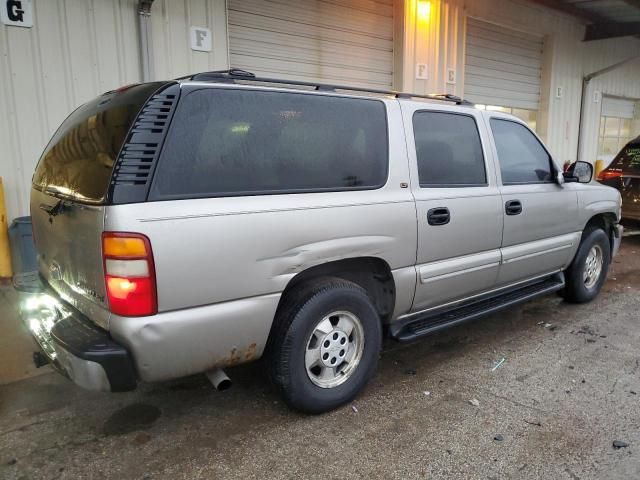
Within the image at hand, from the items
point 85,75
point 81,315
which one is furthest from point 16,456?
point 85,75

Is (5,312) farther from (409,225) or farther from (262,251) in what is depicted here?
(409,225)

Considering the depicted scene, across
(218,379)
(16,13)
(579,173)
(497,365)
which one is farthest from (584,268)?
(16,13)

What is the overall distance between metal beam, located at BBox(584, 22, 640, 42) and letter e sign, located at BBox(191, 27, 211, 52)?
10408mm

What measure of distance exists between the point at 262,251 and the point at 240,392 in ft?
4.15

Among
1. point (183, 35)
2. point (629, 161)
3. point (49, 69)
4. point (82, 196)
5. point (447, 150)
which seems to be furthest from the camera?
→ point (629, 161)

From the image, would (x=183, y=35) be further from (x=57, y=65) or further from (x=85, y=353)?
(x=85, y=353)

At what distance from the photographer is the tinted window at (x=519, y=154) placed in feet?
13.4

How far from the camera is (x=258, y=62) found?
771 centimetres

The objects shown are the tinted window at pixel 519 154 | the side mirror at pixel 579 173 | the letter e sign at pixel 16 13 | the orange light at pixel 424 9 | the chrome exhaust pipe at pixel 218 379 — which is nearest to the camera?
the chrome exhaust pipe at pixel 218 379

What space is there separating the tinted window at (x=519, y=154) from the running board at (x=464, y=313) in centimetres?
97

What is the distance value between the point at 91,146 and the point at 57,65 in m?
3.90

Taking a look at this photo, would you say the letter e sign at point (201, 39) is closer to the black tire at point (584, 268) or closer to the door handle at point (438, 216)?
the door handle at point (438, 216)

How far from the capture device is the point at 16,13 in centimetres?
542

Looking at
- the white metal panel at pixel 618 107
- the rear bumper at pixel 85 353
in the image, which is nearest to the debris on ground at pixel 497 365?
the rear bumper at pixel 85 353
